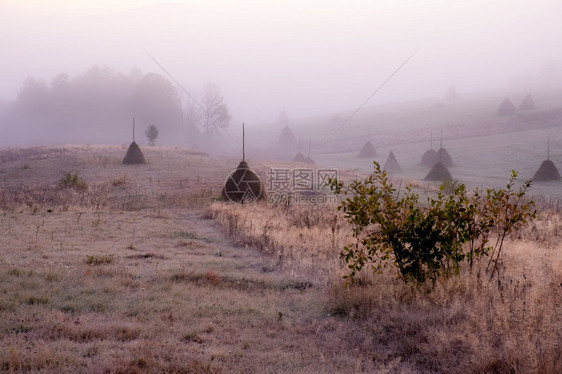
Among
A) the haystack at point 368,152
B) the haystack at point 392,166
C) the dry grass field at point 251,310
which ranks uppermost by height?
the haystack at point 368,152

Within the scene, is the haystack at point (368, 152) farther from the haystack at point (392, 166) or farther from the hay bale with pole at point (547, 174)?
the hay bale with pole at point (547, 174)

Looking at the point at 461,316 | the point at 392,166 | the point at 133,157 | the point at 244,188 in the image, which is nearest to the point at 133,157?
the point at 133,157

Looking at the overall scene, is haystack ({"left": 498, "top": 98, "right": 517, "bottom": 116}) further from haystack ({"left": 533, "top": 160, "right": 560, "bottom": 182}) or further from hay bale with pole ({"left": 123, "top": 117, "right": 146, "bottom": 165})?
hay bale with pole ({"left": 123, "top": 117, "right": 146, "bottom": 165})

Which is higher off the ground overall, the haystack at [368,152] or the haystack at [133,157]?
the haystack at [368,152]

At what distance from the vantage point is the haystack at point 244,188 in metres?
17.2

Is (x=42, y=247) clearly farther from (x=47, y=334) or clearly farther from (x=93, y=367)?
(x=93, y=367)

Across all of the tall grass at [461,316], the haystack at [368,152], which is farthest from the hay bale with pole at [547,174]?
the tall grass at [461,316]

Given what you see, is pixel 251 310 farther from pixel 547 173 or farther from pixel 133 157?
pixel 547 173

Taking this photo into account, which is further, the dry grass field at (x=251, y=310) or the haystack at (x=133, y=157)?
the haystack at (x=133, y=157)

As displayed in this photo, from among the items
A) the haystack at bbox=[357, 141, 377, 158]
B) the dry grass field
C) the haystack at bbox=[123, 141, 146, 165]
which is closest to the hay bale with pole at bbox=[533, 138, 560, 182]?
the dry grass field

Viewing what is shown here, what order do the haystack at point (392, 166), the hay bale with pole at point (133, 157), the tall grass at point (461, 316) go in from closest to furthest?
the tall grass at point (461, 316), the hay bale with pole at point (133, 157), the haystack at point (392, 166)

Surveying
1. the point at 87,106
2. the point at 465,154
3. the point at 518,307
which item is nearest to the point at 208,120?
the point at 87,106

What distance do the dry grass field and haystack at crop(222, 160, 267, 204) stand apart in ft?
21.4

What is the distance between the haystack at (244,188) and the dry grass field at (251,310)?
21.4 ft
